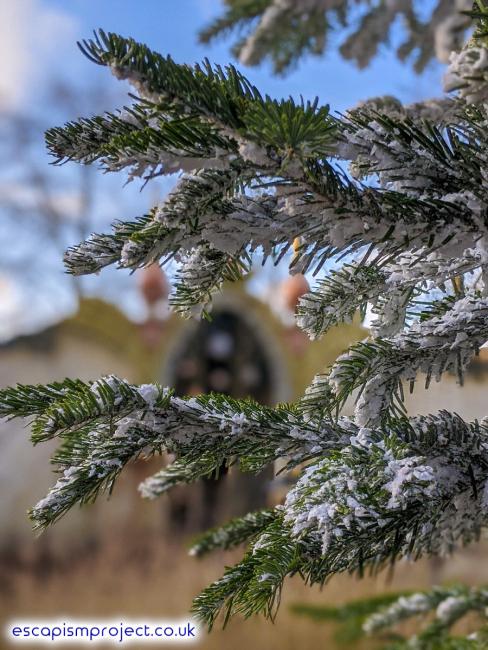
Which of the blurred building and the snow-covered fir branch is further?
the blurred building

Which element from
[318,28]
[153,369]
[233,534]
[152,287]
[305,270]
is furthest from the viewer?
[152,287]

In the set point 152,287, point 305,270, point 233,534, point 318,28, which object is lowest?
point 233,534

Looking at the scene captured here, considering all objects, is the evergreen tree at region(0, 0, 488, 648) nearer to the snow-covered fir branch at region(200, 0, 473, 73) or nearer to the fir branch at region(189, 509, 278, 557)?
the fir branch at region(189, 509, 278, 557)

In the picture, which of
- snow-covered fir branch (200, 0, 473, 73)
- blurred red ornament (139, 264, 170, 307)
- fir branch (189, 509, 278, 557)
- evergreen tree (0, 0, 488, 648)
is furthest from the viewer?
blurred red ornament (139, 264, 170, 307)

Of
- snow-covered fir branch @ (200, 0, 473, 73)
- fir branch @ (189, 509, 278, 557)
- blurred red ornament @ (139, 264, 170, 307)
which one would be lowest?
fir branch @ (189, 509, 278, 557)

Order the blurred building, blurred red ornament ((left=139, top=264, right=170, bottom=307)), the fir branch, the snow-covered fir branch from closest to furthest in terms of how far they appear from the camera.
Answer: the fir branch → the snow-covered fir branch → the blurred building → blurred red ornament ((left=139, top=264, right=170, bottom=307))

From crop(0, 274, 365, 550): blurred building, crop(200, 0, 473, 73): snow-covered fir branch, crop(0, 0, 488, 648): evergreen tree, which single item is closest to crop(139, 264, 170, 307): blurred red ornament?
crop(0, 274, 365, 550): blurred building

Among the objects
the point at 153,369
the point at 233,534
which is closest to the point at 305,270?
the point at 233,534

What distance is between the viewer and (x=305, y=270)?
61cm

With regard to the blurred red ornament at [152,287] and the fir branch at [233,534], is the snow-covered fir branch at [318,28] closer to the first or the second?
the fir branch at [233,534]

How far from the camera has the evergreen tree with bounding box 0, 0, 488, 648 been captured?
458mm

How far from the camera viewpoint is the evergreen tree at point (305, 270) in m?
0.46

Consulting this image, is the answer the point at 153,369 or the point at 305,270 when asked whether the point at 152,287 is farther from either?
the point at 305,270

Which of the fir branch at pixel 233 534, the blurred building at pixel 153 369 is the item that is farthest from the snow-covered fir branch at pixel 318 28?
the blurred building at pixel 153 369
